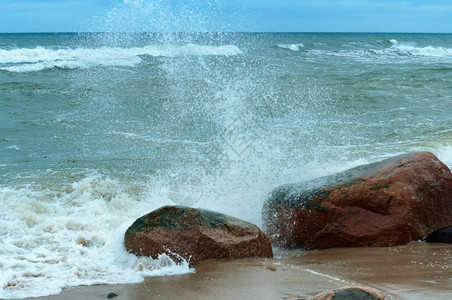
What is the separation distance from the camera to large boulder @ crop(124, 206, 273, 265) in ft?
14.2

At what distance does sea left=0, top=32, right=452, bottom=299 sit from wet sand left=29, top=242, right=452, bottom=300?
219mm

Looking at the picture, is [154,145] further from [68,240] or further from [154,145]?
[68,240]

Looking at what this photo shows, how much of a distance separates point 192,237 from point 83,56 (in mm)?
22879

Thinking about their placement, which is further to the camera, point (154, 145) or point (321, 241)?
point (154, 145)

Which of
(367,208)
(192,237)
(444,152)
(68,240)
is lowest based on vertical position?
(68,240)

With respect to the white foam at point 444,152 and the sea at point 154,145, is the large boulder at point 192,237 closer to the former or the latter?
the sea at point 154,145

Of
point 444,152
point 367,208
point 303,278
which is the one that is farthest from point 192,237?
point 444,152

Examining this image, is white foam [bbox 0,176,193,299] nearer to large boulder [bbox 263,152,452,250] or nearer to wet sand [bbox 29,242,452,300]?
wet sand [bbox 29,242,452,300]

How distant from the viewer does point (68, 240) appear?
4.94 meters

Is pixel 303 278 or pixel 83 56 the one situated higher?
pixel 83 56

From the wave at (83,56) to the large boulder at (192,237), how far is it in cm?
1734

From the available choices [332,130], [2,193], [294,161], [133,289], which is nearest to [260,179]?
[294,161]

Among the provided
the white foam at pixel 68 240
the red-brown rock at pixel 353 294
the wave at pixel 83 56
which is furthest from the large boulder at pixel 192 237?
the wave at pixel 83 56

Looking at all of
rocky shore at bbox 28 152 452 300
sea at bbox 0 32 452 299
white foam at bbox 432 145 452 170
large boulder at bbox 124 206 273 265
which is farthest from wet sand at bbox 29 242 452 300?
white foam at bbox 432 145 452 170
